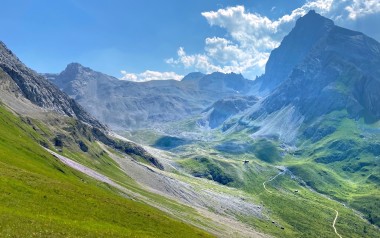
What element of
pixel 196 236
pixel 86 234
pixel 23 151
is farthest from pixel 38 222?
pixel 23 151

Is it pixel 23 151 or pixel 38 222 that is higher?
pixel 23 151

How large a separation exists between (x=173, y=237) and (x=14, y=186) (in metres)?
25.7

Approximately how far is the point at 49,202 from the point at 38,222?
38.2ft

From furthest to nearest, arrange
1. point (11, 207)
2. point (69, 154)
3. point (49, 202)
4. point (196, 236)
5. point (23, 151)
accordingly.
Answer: point (69, 154)
point (23, 151)
point (196, 236)
point (49, 202)
point (11, 207)

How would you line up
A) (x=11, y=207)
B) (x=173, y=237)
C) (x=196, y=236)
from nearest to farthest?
(x=11, y=207) < (x=173, y=237) < (x=196, y=236)

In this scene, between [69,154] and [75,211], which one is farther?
[69,154]

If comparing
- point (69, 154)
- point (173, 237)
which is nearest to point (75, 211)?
point (173, 237)

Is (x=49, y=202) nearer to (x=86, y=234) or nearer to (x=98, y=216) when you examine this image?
(x=98, y=216)

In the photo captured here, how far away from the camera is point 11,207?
4606cm

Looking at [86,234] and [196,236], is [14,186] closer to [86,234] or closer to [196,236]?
[86,234]

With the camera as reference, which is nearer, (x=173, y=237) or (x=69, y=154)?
(x=173, y=237)

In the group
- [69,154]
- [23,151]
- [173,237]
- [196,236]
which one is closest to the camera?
[173,237]

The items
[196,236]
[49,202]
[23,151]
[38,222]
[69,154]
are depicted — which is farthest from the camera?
[69,154]

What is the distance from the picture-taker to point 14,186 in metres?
54.3
